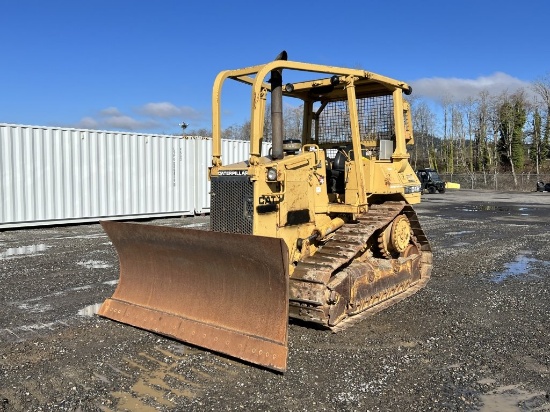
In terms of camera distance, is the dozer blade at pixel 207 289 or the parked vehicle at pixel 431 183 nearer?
the dozer blade at pixel 207 289

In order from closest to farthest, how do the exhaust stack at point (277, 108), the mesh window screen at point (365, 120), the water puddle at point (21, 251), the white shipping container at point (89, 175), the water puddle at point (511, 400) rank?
the water puddle at point (511, 400), the exhaust stack at point (277, 108), the mesh window screen at point (365, 120), the water puddle at point (21, 251), the white shipping container at point (89, 175)

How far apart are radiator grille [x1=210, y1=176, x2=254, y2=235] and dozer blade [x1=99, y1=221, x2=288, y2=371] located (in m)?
0.49

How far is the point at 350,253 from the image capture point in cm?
548

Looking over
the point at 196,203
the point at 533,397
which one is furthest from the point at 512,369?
the point at 196,203

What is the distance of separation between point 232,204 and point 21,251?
7.40 m

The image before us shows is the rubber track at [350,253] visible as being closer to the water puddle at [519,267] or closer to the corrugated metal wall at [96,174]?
the water puddle at [519,267]

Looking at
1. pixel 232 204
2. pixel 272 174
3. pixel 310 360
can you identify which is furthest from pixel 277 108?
pixel 310 360

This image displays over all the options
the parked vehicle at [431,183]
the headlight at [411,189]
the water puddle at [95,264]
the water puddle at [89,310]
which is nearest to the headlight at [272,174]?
the headlight at [411,189]

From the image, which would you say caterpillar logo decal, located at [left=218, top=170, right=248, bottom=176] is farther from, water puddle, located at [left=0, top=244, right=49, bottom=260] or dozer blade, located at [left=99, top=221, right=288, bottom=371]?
water puddle, located at [left=0, top=244, right=49, bottom=260]

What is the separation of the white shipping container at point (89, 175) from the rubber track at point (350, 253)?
1117 centimetres

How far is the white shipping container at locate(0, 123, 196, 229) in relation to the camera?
13.9 metres

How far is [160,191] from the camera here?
17.3 meters

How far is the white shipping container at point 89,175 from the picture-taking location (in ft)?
45.6

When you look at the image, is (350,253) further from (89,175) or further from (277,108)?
(89,175)
